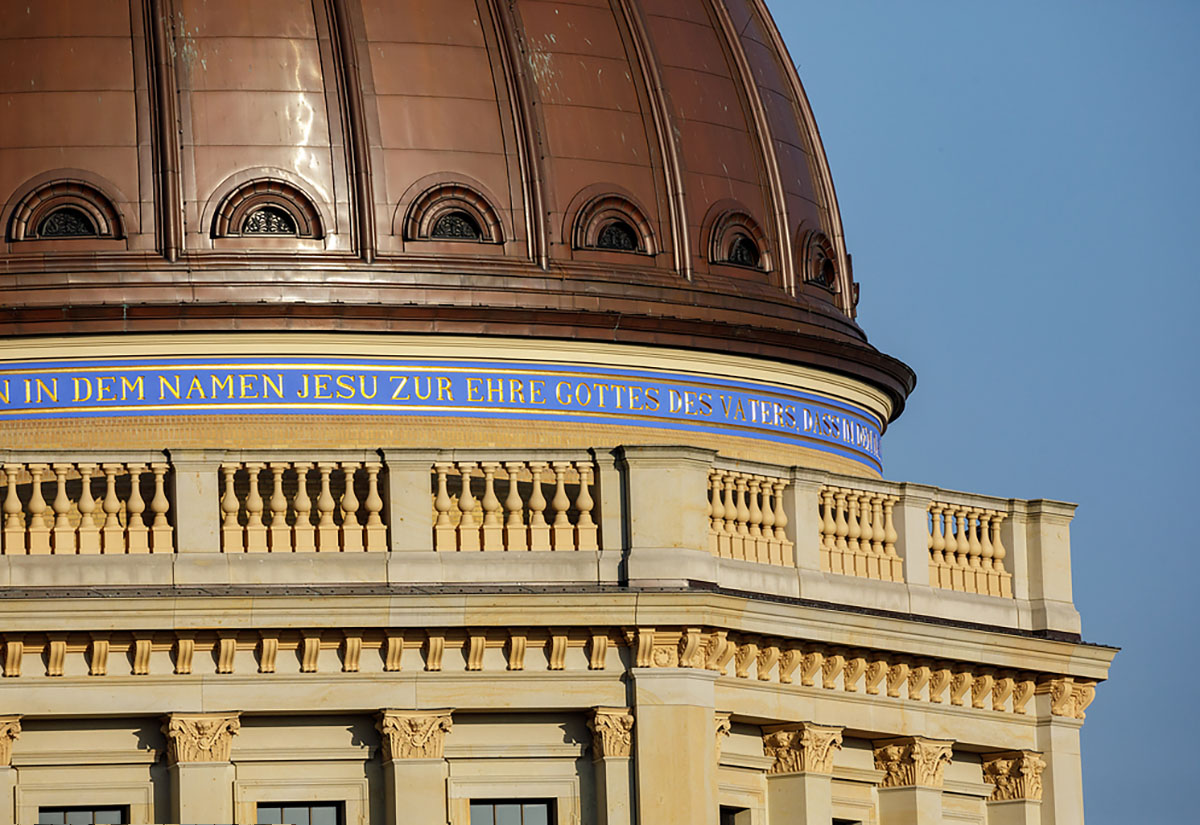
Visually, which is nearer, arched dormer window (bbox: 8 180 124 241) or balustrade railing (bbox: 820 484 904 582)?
balustrade railing (bbox: 820 484 904 582)

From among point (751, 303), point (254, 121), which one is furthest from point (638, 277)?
point (254, 121)

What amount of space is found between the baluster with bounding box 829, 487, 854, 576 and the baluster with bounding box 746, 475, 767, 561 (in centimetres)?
112

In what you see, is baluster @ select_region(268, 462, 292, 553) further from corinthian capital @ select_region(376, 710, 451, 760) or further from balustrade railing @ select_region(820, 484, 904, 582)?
balustrade railing @ select_region(820, 484, 904, 582)

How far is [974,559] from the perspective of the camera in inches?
1720

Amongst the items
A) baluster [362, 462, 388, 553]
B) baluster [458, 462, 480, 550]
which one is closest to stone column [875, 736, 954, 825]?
baluster [458, 462, 480, 550]

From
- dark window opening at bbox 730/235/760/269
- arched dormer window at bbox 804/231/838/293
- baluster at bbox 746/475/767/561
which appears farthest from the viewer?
arched dormer window at bbox 804/231/838/293

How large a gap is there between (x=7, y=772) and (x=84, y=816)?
38.3 inches

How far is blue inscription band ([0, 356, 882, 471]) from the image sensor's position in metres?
43.5

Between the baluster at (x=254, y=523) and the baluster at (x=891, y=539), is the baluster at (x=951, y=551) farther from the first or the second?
the baluster at (x=254, y=523)

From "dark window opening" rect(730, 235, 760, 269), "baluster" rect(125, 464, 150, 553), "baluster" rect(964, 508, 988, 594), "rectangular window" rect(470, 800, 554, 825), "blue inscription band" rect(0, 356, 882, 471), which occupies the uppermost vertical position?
"dark window opening" rect(730, 235, 760, 269)

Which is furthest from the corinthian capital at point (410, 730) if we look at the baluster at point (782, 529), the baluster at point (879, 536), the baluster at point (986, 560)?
the baluster at point (986, 560)

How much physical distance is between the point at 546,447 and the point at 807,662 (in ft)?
11.1

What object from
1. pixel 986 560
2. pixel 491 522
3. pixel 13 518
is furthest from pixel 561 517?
pixel 986 560

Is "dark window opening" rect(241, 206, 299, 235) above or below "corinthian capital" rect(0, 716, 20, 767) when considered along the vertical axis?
above
